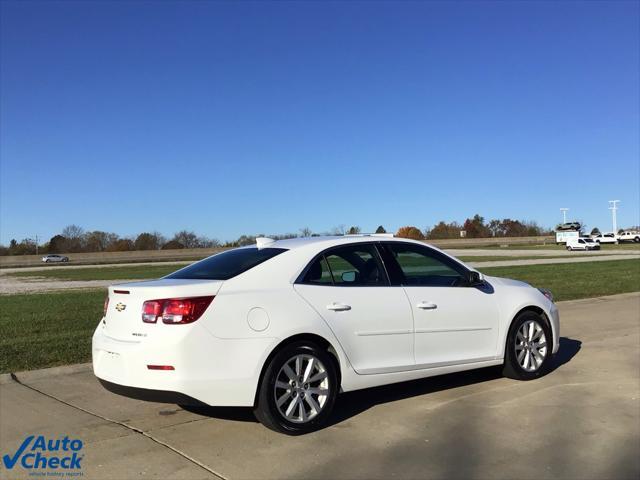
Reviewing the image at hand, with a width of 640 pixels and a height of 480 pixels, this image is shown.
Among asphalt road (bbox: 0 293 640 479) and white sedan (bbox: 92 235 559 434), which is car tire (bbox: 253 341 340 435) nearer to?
white sedan (bbox: 92 235 559 434)

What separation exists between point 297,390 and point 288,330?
1.70 feet

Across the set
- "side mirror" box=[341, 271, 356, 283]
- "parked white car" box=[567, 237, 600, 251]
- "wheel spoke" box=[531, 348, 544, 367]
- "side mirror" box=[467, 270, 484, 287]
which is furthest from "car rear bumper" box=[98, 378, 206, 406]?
"parked white car" box=[567, 237, 600, 251]

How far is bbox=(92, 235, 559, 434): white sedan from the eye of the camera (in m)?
4.59

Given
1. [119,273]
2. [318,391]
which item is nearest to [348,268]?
[318,391]

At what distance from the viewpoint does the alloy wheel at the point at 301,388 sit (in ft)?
15.9

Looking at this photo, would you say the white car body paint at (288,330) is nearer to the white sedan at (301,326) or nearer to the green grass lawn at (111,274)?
the white sedan at (301,326)

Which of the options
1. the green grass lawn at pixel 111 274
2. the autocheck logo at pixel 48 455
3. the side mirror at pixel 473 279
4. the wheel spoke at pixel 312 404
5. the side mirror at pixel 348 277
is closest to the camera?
the autocheck logo at pixel 48 455

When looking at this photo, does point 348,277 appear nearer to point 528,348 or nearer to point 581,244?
point 528,348

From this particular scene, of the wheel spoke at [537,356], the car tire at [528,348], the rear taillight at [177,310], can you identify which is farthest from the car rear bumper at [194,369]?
the wheel spoke at [537,356]

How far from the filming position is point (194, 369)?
452 cm

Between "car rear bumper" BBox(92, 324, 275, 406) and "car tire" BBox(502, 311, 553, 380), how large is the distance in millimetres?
3008

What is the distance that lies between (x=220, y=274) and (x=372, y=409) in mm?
1971

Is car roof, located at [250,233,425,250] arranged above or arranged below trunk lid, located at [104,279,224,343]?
above

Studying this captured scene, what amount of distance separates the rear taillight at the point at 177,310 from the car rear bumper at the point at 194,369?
0.39 ft
